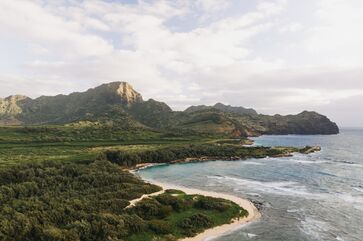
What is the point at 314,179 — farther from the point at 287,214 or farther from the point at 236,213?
the point at 236,213

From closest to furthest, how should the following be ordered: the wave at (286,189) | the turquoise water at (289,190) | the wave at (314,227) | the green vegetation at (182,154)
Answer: the wave at (314,227)
the turquoise water at (289,190)
the wave at (286,189)
the green vegetation at (182,154)

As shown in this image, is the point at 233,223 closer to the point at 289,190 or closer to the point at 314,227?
the point at 314,227

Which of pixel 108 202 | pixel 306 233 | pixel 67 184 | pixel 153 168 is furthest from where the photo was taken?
pixel 153 168

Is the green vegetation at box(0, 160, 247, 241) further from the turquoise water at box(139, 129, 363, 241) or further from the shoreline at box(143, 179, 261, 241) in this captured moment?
the turquoise water at box(139, 129, 363, 241)

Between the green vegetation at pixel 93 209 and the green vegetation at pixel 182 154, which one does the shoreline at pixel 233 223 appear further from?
the green vegetation at pixel 182 154

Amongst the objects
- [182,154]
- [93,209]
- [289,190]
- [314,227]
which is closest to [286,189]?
[289,190]

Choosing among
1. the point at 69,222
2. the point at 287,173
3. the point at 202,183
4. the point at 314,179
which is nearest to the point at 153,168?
the point at 202,183

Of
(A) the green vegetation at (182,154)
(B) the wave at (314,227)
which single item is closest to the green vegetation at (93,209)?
(B) the wave at (314,227)
